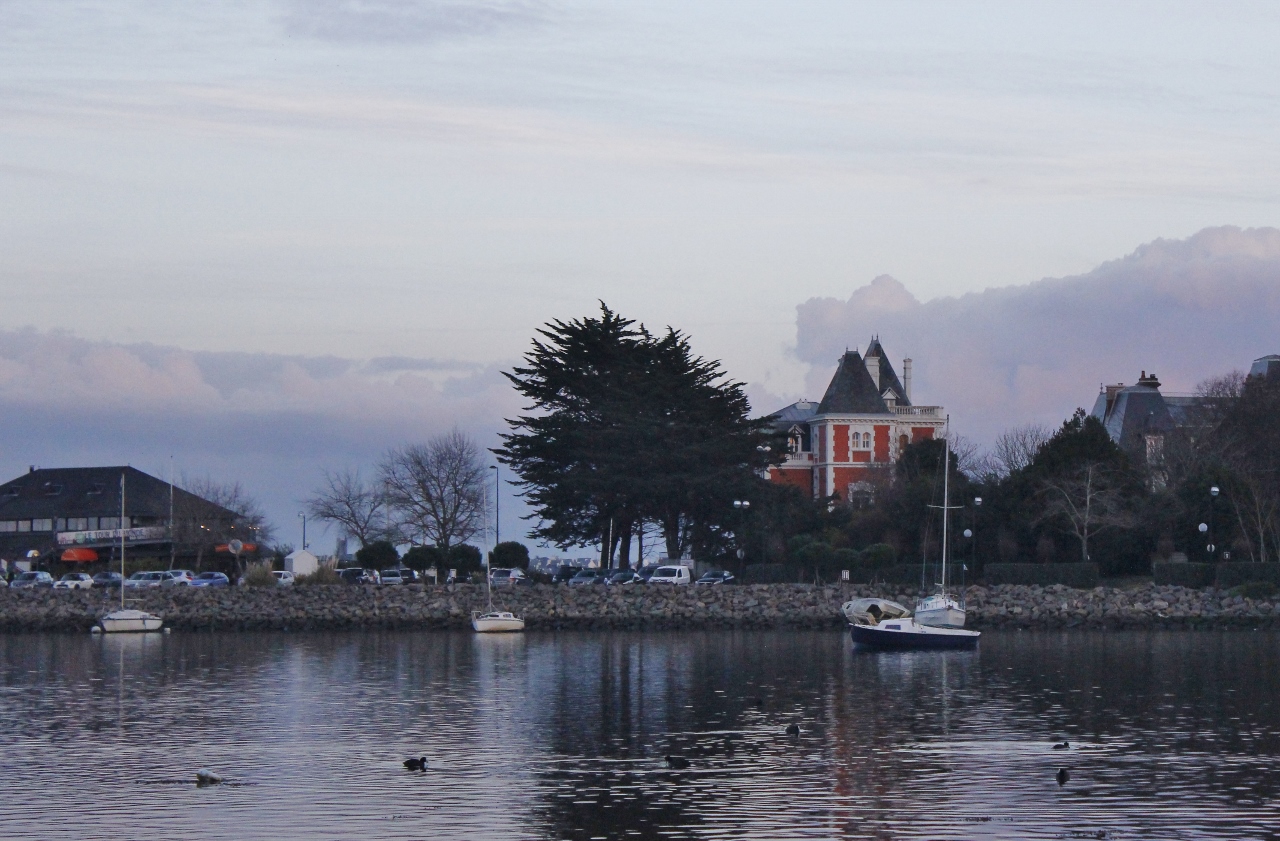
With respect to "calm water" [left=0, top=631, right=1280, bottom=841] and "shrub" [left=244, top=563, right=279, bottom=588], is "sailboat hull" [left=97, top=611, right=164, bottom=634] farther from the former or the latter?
"calm water" [left=0, top=631, right=1280, bottom=841]

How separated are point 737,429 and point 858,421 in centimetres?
2630

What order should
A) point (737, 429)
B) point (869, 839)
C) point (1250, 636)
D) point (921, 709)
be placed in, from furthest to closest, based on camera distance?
point (737, 429)
point (1250, 636)
point (921, 709)
point (869, 839)

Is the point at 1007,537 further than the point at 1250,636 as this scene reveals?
Yes

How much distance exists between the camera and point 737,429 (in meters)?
94.6

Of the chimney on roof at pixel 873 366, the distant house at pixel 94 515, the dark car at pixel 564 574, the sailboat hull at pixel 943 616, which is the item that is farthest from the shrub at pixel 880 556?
the distant house at pixel 94 515

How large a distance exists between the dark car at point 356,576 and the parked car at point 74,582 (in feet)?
45.8

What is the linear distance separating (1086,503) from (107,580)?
55.0 m

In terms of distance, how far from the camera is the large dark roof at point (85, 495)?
12250 centimetres

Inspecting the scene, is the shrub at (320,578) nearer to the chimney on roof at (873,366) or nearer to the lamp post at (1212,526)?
the lamp post at (1212,526)

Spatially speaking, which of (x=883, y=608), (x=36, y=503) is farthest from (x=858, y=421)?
(x=36, y=503)

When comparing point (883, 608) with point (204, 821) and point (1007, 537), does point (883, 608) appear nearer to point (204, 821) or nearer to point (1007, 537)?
point (1007, 537)

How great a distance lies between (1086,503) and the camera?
264 feet

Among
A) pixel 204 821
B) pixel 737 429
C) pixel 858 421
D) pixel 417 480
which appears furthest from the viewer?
pixel 858 421

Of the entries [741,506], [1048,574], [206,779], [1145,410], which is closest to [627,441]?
[741,506]
